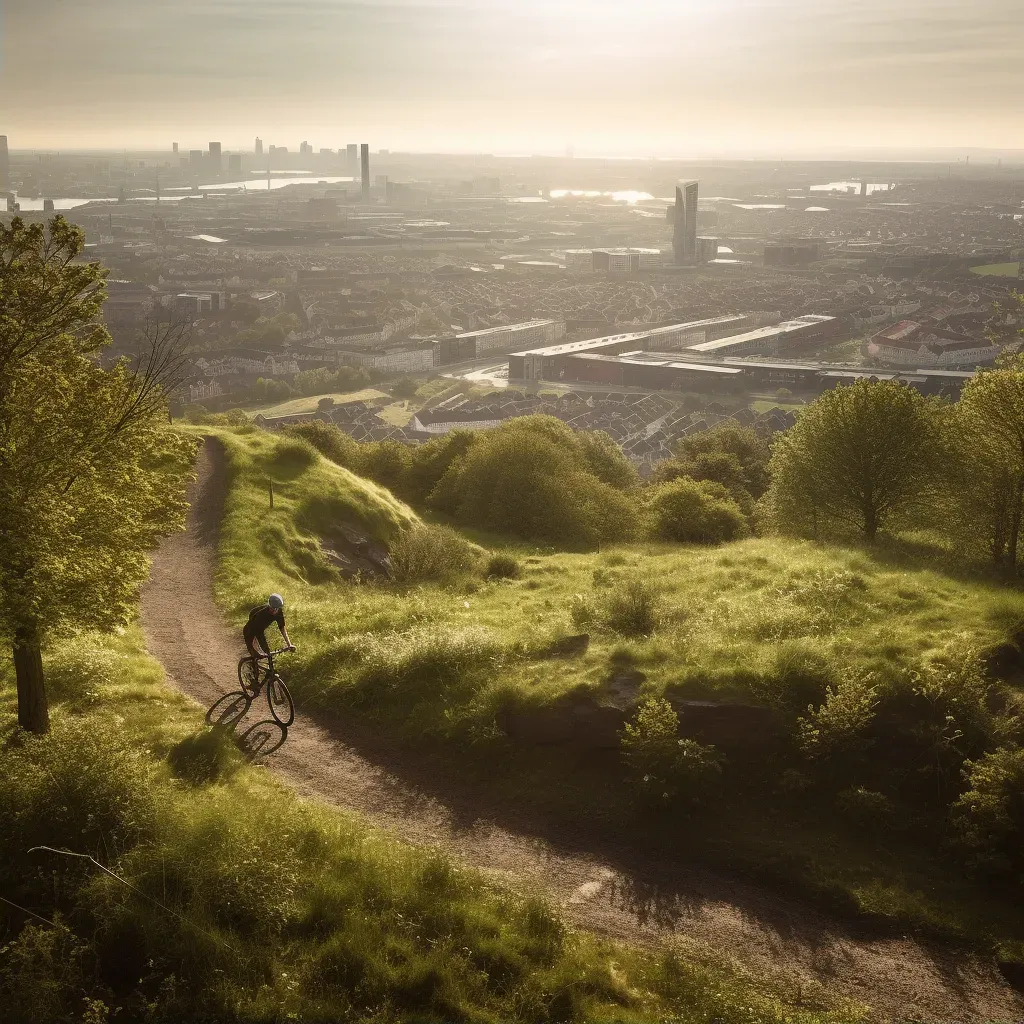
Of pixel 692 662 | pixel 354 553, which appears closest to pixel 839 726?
pixel 692 662

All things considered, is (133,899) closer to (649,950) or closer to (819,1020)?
(649,950)

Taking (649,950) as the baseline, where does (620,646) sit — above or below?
above

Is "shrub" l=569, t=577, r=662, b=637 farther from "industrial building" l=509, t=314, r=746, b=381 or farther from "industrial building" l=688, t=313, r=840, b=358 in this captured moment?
"industrial building" l=688, t=313, r=840, b=358

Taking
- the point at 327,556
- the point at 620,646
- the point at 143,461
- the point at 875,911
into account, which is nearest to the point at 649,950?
the point at 875,911

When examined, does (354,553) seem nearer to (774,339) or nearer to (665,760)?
(665,760)

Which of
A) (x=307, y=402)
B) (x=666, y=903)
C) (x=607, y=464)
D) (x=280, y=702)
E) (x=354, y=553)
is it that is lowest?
(x=307, y=402)

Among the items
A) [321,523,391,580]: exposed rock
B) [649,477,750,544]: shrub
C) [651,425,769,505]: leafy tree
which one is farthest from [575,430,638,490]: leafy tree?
[321,523,391,580]: exposed rock
